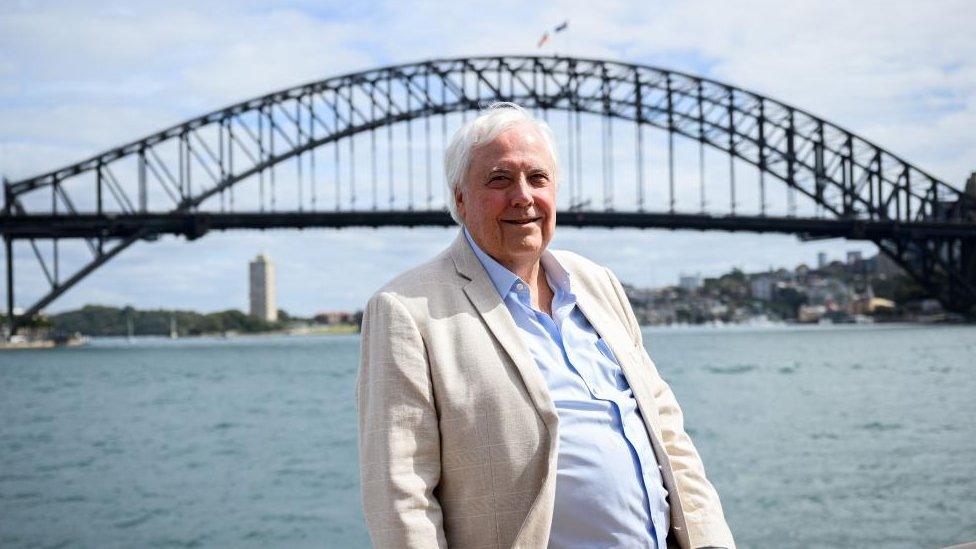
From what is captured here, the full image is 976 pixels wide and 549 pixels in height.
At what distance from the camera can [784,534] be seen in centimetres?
861

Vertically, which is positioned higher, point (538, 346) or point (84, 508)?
point (538, 346)

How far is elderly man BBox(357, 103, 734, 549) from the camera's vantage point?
2262 mm

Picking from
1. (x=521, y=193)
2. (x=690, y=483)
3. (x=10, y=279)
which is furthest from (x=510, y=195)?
(x=10, y=279)

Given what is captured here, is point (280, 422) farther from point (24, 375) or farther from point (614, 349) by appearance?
point (24, 375)

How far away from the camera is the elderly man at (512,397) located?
A: 2.26 meters

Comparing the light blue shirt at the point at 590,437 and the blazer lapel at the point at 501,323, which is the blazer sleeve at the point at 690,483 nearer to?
the light blue shirt at the point at 590,437

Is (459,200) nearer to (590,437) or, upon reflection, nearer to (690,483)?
(590,437)

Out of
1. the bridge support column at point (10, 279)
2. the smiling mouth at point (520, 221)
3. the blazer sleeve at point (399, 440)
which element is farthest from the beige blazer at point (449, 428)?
the bridge support column at point (10, 279)

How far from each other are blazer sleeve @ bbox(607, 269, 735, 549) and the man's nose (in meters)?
0.49

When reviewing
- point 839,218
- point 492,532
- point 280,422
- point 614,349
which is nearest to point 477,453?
point 492,532

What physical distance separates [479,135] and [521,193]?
0.15 metres

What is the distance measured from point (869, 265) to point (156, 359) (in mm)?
38877

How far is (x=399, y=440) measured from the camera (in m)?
2.24

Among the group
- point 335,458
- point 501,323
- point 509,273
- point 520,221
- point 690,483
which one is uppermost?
point 520,221
